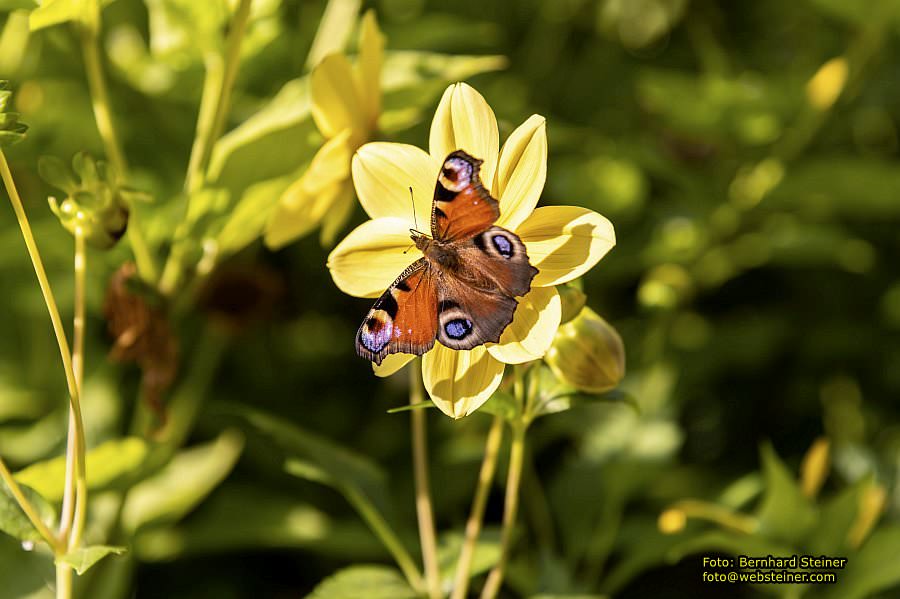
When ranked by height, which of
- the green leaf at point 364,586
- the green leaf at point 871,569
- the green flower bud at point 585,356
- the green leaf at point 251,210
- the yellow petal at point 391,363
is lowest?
the green leaf at point 871,569

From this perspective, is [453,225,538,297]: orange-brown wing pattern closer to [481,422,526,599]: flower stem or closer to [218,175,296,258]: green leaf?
[481,422,526,599]: flower stem

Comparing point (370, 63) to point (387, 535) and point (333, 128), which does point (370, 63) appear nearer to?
point (333, 128)

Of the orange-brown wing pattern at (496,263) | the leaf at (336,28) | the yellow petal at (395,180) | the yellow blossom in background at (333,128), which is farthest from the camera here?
the leaf at (336,28)

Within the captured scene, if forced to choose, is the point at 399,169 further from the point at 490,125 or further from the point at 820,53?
the point at 820,53

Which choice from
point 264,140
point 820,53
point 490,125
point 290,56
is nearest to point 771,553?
point 490,125

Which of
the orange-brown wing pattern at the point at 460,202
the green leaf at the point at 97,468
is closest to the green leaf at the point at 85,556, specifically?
→ the green leaf at the point at 97,468

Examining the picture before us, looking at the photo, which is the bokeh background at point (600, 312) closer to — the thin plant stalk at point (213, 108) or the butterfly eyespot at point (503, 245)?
the thin plant stalk at point (213, 108)

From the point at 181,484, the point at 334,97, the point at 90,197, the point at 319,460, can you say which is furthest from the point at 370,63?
the point at 181,484
